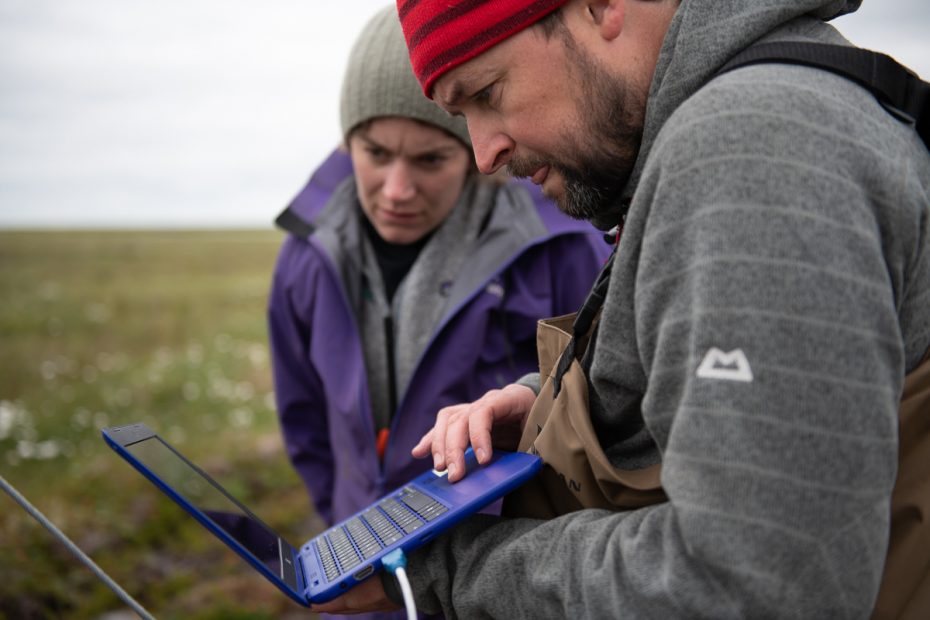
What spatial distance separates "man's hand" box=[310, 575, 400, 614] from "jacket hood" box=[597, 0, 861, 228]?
1267 mm

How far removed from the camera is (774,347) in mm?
1175

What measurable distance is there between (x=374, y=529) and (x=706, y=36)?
4.66 ft

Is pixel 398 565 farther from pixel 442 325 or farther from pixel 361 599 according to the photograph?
pixel 442 325

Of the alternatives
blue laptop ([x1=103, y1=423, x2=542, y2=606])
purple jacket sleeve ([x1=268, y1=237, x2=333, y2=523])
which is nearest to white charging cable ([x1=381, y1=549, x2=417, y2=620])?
blue laptop ([x1=103, y1=423, x2=542, y2=606])

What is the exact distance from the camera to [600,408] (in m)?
1.65

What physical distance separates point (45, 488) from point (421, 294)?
4475mm

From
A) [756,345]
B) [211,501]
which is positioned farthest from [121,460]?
[756,345]

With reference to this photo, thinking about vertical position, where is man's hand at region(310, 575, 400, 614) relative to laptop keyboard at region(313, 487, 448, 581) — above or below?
below

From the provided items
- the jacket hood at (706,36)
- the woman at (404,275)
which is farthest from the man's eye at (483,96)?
the woman at (404,275)

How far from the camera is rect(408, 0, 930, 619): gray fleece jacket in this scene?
1.17 metres

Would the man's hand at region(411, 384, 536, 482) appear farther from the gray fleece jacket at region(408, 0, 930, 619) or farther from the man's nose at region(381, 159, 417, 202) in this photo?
the man's nose at region(381, 159, 417, 202)

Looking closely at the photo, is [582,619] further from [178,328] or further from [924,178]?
[178,328]

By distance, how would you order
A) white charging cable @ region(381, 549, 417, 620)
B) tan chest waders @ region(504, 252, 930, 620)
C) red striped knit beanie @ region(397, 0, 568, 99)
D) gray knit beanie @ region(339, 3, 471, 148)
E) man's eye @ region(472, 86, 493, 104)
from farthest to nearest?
1. gray knit beanie @ region(339, 3, 471, 148)
2. man's eye @ region(472, 86, 493, 104)
3. red striped knit beanie @ region(397, 0, 568, 99)
4. white charging cable @ region(381, 549, 417, 620)
5. tan chest waders @ region(504, 252, 930, 620)

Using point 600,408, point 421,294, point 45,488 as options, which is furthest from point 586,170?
point 45,488
